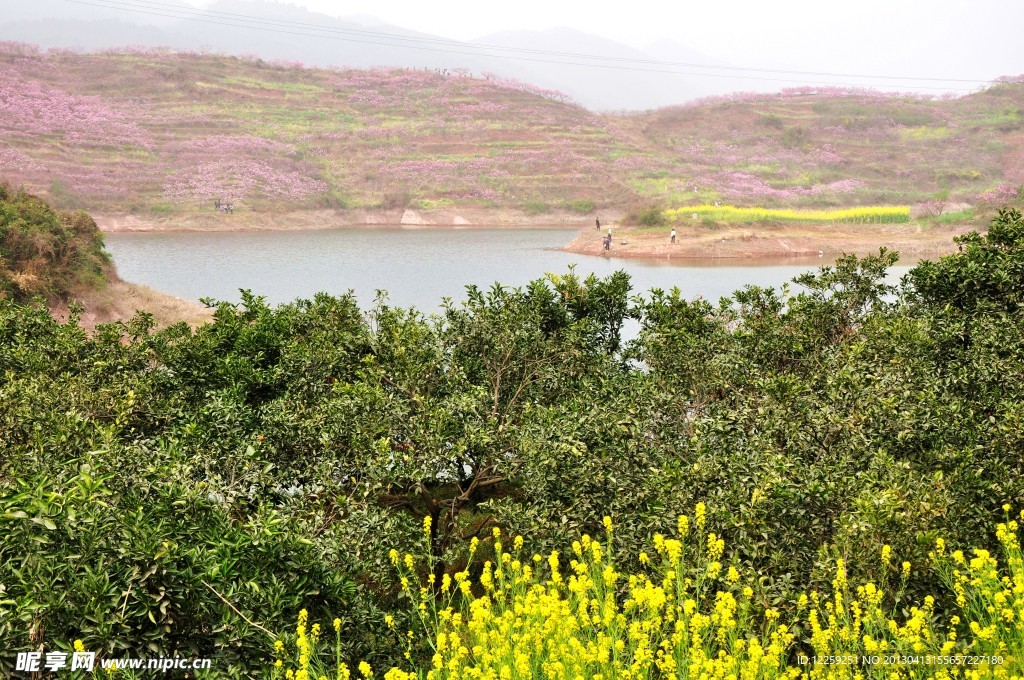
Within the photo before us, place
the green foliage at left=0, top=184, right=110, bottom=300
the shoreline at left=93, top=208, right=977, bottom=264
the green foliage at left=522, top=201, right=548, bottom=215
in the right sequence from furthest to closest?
the green foliage at left=522, top=201, right=548, bottom=215, the shoreline at left=93, top=208, right=977, bottom=264, the green foliage at left=0, top=184, right=110, bottom=300

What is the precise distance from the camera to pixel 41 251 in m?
30.8

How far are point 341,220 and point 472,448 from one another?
203ft

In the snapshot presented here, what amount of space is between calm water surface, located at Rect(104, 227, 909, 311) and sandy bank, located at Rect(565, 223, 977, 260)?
1820 mm

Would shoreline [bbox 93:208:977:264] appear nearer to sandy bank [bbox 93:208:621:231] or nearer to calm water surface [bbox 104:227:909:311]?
sandy bank [bbox 93:208:621:231]

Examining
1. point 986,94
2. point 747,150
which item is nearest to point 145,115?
point 747,150

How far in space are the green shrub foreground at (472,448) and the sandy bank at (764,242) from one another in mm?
32667

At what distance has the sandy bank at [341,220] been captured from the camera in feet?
206

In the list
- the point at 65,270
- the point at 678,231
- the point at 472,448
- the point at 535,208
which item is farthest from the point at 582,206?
the point at 472,448

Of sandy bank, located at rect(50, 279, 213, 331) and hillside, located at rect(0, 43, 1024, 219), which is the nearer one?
sandy bank, located at rect(50, 279, 213, 331)

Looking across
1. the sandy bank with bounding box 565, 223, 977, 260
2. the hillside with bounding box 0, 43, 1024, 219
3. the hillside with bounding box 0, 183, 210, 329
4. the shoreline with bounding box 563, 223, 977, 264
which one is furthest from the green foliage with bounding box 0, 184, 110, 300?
the hillside with bounding box 0, 43, 1024, 219

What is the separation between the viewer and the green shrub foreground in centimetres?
633

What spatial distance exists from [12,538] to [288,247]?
48.0 m

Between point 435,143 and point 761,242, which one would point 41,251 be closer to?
point 761,242

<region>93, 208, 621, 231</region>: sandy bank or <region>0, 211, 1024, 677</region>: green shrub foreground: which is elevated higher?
<region>93, 208, 621, 231</region>: sandy bank
